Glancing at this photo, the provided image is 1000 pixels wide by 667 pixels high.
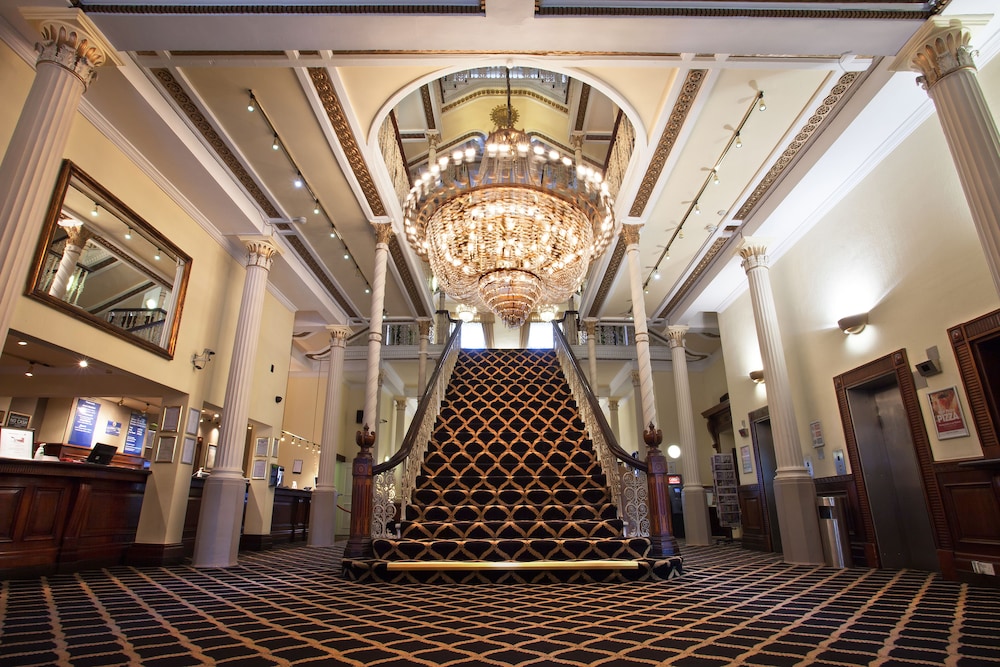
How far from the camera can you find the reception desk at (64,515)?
460 centimetres

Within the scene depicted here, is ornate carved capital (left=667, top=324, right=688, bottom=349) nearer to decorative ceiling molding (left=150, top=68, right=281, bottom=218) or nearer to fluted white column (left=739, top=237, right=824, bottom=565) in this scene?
fluted white column (left=739, top=237, right=824, bottom=565)

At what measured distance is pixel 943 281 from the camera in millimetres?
4805

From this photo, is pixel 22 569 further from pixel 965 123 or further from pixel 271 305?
pixel 965 123

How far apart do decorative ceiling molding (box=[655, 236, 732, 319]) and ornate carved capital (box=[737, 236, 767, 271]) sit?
0.44 m

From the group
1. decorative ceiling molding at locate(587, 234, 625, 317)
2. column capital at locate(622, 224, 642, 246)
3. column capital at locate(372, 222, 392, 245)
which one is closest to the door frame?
column capital at locate(622, 224, 642, 246)

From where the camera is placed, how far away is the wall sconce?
588 cm

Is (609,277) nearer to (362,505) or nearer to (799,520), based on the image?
(799,520)

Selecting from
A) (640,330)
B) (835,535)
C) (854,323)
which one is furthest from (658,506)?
(854,323)

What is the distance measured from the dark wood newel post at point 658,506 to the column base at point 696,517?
15.8 feet

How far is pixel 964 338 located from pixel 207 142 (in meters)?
7.69

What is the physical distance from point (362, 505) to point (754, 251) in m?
6.15

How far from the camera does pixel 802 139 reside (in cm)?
575

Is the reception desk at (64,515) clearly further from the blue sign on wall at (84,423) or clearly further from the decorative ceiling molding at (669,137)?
the decorative ceiling molding at (669,137)

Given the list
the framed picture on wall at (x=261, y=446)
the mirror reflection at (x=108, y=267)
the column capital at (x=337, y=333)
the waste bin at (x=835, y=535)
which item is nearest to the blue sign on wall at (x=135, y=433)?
the framed picture on wall at (x=261, y=446)
